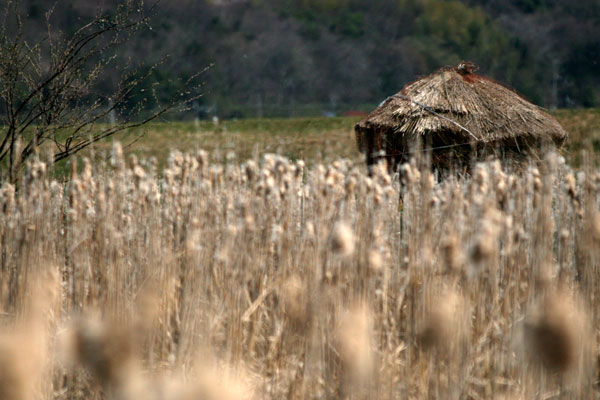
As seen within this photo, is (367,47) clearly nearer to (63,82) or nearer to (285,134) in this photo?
(285,134)

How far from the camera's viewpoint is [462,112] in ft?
27.1

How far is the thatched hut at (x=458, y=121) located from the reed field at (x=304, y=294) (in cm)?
455

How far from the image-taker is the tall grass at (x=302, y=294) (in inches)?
73.4

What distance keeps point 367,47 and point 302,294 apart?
70.1 metres

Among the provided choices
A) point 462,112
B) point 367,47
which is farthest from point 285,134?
point 367,47

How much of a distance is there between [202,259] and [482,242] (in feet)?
3.52

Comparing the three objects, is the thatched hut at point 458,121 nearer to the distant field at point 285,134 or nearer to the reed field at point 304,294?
the reed field at point 304,294

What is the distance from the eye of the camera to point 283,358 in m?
2.67

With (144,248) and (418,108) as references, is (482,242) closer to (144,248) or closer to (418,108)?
(144,248)

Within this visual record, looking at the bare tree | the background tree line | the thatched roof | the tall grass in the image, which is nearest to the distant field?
the thatched roof

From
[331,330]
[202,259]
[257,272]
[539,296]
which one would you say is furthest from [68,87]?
[539,296]

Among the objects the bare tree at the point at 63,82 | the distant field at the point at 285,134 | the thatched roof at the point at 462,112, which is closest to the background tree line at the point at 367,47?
the distant field at the point at 285,134

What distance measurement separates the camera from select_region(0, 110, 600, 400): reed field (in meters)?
1.87

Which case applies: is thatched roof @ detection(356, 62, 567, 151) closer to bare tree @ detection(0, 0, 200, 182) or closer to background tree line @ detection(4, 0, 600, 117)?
bare tree @ detection(0, 0, 200, 182)
